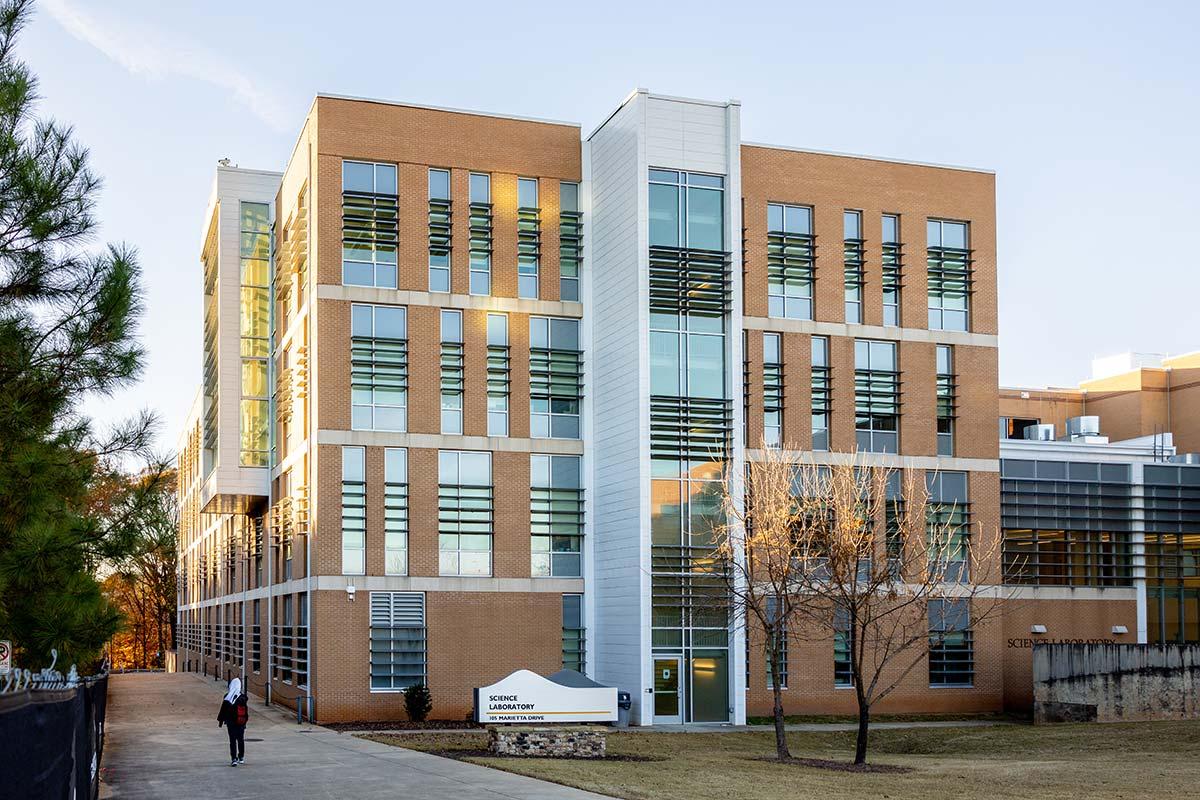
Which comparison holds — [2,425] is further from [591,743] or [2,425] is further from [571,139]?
[571,139]

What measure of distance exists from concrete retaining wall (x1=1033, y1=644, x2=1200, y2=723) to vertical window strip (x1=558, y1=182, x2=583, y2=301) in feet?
59.8

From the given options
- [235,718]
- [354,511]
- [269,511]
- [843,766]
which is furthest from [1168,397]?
[235,718]

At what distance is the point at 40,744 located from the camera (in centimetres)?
790

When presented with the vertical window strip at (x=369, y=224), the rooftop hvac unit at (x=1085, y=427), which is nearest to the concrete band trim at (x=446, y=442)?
the vertical window strip at (x=369, y=224)

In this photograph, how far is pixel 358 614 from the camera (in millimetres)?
38938

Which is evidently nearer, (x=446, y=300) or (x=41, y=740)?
(x=41, y=740)

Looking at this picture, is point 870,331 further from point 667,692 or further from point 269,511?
point 269,511

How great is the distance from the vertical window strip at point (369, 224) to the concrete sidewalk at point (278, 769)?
1302 centimetres

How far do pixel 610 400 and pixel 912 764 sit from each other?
613 inches

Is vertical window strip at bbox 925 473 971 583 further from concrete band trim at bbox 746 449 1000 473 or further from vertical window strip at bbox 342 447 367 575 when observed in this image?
vertical window strip at bbox 342 447 367 575

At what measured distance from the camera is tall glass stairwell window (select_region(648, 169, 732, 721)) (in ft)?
128

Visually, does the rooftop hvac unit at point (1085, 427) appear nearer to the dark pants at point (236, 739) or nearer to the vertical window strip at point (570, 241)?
the vertical window strip at point (570, 241)

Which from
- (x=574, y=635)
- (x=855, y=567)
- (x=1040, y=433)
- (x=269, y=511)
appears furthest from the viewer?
(x=1040, y=433)

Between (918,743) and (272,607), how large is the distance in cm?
2240
